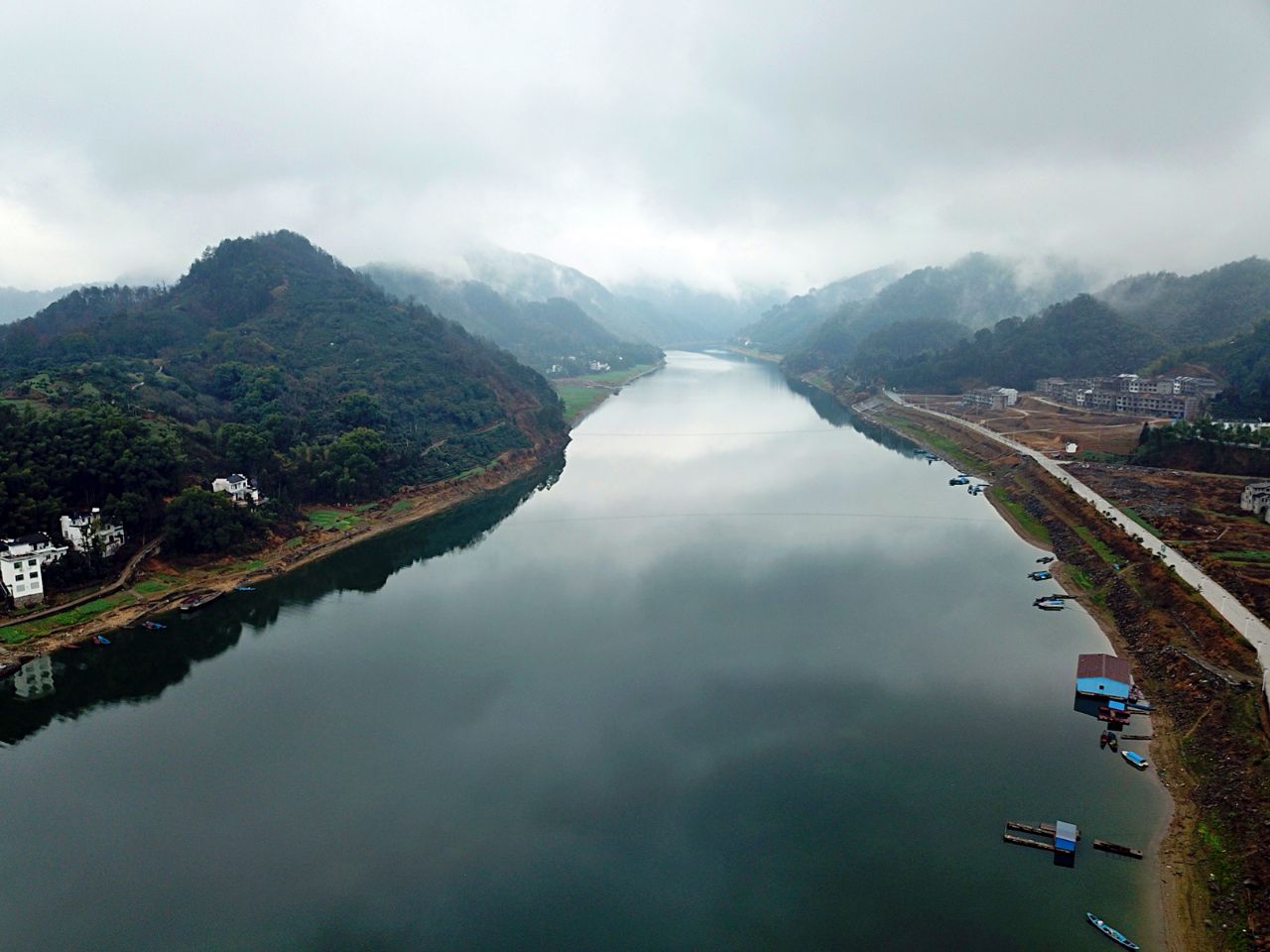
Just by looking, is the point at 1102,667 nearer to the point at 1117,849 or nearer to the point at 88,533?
the point at 1117,849

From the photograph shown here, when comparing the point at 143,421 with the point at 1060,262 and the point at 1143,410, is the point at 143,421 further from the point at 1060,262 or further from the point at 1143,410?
the point at 1060,262

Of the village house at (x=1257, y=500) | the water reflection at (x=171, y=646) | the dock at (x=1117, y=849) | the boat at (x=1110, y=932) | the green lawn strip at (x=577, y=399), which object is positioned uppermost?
the green lawn strip at (x=577, y=399)

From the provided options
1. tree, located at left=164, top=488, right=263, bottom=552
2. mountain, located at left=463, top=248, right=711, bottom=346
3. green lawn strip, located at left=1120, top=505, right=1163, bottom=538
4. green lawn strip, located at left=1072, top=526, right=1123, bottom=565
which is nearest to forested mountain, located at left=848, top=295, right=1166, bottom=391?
green lawn strip, located at left=1120, top=505, right=1163, bottom=538

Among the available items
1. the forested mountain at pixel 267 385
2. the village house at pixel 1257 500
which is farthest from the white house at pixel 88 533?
the village house at pixel 1257 500

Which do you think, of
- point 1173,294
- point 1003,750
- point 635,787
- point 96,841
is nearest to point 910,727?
point 1003,750

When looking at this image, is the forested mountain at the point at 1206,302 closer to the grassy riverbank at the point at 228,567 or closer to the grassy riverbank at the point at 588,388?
the grassy riverbank at the point at 588,388

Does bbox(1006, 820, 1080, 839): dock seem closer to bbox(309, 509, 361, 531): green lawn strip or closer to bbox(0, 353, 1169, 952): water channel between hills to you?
bbox(0, 353, 1169, 952): water channel between hills

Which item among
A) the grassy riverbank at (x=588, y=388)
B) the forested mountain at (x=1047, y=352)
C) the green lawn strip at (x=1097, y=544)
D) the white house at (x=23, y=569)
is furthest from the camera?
the grassy riverbank at (x=588, y=388)
